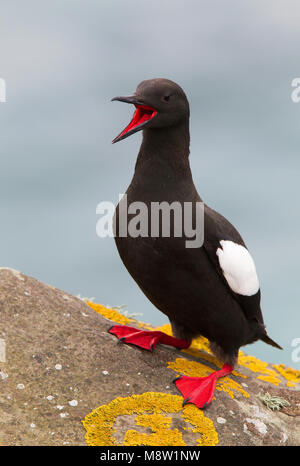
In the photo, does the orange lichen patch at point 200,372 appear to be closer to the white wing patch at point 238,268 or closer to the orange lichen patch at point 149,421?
the orange lichen patch at point 149,421

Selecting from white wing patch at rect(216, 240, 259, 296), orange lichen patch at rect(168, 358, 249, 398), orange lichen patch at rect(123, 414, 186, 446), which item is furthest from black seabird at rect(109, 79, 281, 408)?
orange lichen patch at rect(123, 414, 186, 446)

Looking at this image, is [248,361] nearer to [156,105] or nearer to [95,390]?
[95,390]

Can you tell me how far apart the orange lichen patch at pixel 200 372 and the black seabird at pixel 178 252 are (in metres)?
0.12

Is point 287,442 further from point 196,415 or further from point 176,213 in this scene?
point 176,213

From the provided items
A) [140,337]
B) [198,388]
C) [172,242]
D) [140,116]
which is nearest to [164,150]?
[140,116]

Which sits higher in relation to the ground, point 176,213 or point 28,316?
point 176,213

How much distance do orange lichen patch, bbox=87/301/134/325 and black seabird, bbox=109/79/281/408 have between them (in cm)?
119

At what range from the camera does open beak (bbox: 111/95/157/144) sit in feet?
15.3

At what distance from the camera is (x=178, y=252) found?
4883mm

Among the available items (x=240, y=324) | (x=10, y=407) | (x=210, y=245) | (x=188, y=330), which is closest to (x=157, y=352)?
(x=188, y=330)

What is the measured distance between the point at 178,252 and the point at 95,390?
1.31m
